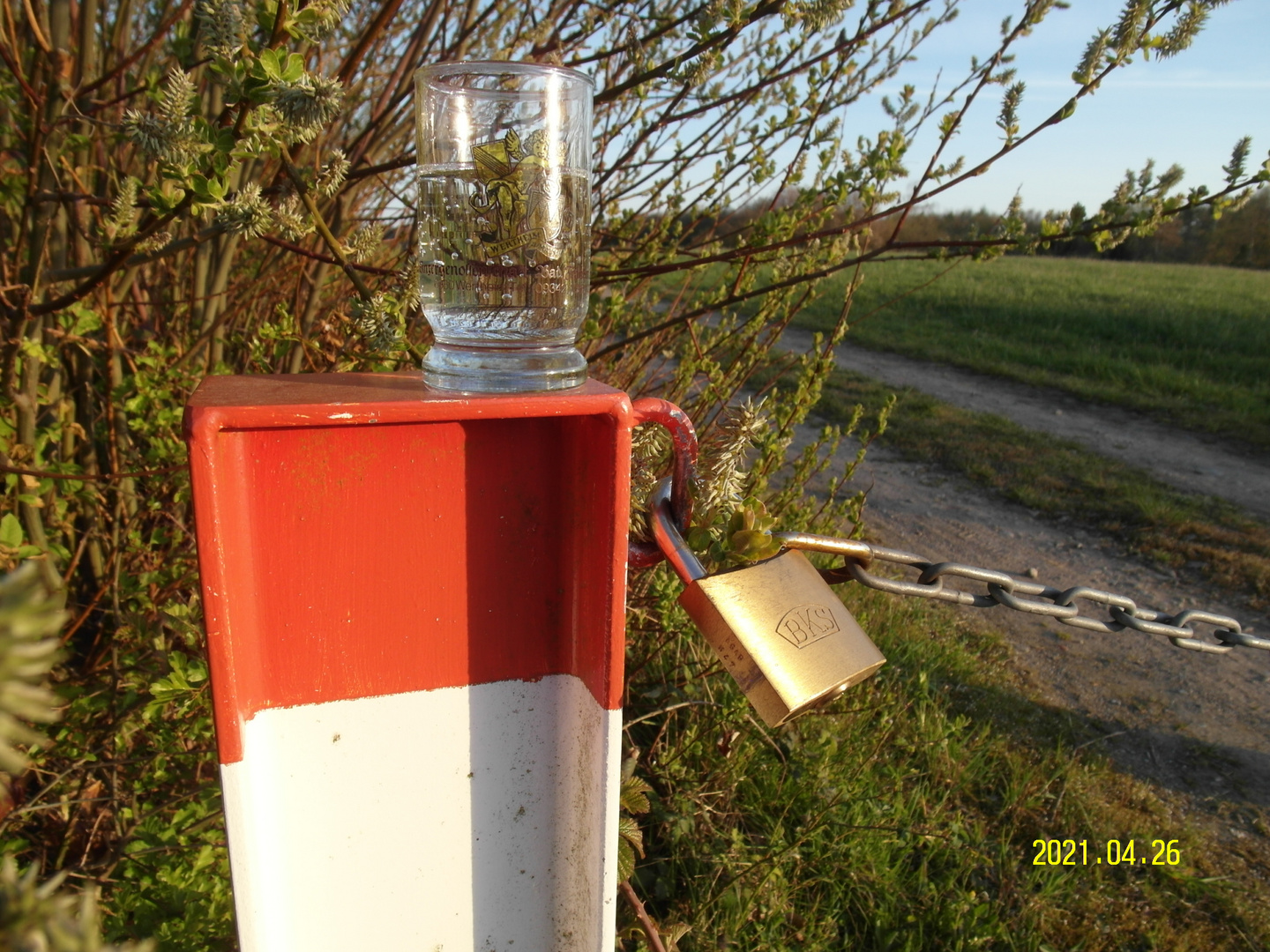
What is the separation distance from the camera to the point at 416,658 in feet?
3.46

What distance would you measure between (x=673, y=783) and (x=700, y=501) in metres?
1.54

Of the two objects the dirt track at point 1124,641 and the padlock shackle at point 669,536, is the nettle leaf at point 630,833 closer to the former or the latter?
the padlock shackle at point 669,536

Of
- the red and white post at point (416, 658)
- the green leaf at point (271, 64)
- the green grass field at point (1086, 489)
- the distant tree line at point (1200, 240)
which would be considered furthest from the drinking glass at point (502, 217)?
the distant tree line at point (1200, 240)

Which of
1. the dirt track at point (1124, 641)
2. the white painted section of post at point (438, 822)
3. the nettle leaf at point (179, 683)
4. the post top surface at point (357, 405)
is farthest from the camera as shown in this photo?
the dirt track at point (1124, 641)

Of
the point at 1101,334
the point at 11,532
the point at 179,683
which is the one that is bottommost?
the point at 1101,334

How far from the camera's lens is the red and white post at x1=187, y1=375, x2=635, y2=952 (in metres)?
0.93

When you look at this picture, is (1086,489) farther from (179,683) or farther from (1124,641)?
(179,683)

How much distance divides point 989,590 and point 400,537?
92cm

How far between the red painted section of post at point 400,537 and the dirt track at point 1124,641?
2997mm

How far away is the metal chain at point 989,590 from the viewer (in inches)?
49.6

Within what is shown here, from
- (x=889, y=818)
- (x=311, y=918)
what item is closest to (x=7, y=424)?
(x=311, y=918)

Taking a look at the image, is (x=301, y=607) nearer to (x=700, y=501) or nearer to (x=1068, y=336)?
(x=700, y=501)

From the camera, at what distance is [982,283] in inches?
823
